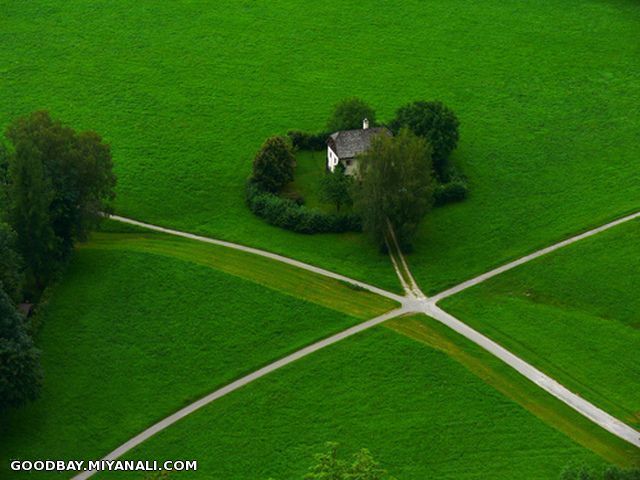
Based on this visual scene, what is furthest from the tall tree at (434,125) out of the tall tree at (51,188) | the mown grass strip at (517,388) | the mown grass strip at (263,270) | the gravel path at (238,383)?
the tall tree at (51,188)

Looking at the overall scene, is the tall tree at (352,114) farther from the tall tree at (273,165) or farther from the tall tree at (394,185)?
the tall tree at (394,185)

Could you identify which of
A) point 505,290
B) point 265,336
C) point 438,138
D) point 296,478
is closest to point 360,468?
point 296,478

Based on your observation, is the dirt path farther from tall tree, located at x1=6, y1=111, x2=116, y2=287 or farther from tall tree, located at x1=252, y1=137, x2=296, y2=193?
tall tree, located at x1=6, y1=111, x2=116, y2=287

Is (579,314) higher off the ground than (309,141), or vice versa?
(309,141)

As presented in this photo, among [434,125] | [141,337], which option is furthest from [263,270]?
[434,125]

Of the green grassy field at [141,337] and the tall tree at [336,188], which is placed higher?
the tall tree at [336,188]

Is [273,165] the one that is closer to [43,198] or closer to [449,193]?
[449,193]
